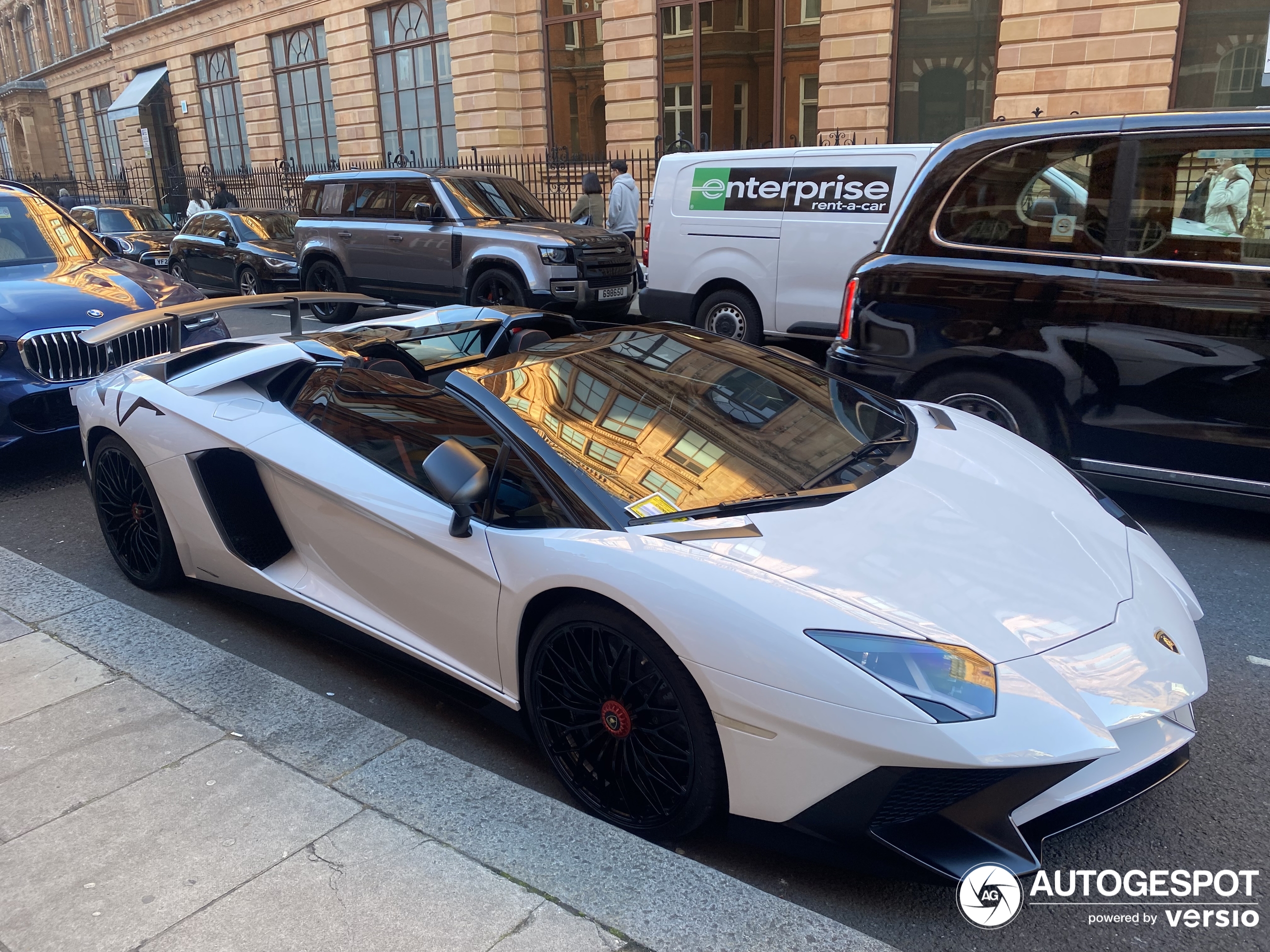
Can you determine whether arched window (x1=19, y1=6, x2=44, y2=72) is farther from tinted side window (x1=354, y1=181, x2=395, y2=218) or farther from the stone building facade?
tinted side window (x1=354, y1=181, x2=395, y2=218)

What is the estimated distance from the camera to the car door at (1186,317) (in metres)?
4.44

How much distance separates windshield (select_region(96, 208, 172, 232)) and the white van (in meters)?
14.2

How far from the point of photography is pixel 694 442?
2979mm

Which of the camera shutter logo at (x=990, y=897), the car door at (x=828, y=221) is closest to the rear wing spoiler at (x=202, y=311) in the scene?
the camera shutter logo at (x=990, y=897)

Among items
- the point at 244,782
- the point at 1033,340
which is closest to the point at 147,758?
the point at 244,782

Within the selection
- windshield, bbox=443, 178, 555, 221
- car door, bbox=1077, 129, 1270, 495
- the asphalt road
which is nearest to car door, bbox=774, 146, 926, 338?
car door, bbox=1077, 129, 1270, 495

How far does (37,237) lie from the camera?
739 centimetres

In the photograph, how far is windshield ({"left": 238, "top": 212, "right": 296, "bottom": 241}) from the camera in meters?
15.0

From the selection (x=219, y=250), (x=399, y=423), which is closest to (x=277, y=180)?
(x=219, y=250)

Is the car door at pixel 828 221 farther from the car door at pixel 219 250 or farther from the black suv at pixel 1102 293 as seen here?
the car door at pixel 219 250

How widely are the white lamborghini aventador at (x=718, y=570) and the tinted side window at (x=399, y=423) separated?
0.04 ft

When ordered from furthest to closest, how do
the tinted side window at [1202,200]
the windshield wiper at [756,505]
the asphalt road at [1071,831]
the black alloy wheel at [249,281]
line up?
the black alloy wheel at [249,281] → the tinted side window at [1202,200] → the windshield wiper at [756,505] → the asphalt road at [1071,831]

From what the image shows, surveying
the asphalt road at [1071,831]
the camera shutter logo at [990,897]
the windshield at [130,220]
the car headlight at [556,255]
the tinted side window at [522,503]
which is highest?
the windshield at [130,220]

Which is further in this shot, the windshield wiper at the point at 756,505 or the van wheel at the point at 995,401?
the van wheel at the point at 995,401
